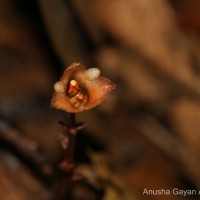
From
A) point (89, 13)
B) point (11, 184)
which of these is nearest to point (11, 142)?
point (11, 184)

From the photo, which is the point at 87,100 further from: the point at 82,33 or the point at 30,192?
the point at 82,33

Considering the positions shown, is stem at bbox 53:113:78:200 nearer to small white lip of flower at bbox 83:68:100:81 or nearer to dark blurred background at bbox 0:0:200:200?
small white lip of flower at bbox 83:68:100:81

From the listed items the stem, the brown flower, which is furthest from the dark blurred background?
the brown flower

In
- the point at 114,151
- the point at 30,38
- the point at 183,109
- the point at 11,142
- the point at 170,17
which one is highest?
the point at 170,17

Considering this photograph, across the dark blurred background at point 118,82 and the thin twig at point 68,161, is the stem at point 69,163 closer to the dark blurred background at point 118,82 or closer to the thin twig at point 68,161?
the thin twig at point 68,161

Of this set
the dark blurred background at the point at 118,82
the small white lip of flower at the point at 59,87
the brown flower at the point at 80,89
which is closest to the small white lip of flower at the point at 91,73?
the brown flower at the point at 80,89

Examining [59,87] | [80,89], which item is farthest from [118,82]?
[59,87]
